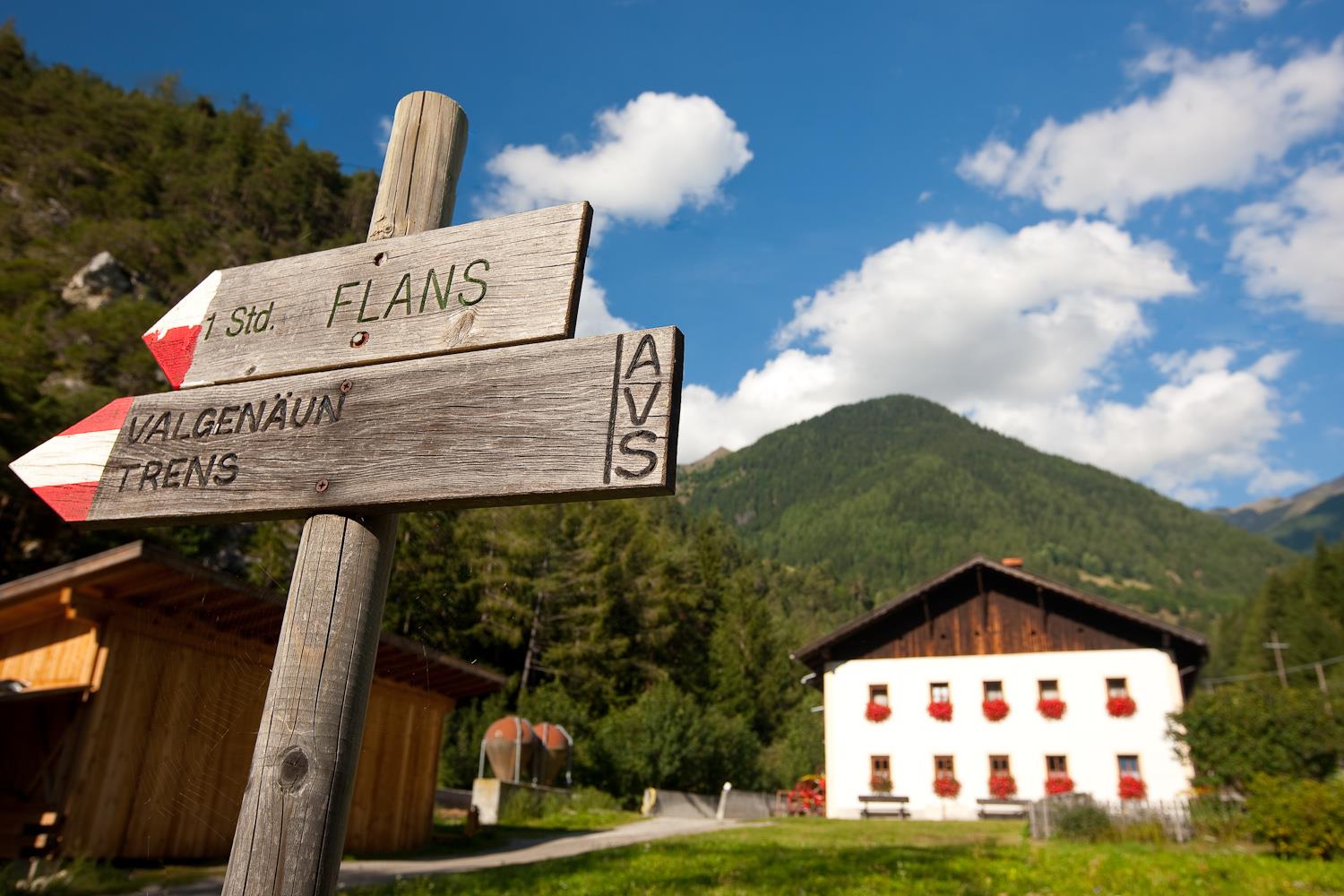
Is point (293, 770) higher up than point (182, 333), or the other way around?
point (182, 333)

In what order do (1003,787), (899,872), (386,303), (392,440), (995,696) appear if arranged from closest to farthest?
(392,440)
(386,303)
(899,872)
(1003,787)
(995,696)

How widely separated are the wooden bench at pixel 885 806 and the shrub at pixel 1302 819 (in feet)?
53.8

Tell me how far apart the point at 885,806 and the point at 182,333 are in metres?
30.2

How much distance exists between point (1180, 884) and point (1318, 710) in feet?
46.3

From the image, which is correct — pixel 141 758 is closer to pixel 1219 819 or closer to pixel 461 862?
pixel 461 862

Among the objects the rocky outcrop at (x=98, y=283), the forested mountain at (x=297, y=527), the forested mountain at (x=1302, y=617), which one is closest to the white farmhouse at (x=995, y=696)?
the forested mountain at (x=297, y=527)

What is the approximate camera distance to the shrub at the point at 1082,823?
16.7 metres

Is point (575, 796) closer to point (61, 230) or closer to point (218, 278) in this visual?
point (218, 278)

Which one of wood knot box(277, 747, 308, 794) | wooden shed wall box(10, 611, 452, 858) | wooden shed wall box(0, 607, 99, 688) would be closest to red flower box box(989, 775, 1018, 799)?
wooden shed wall box(10, 611, 452, 858)

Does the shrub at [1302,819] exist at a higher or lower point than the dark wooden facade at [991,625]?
lower

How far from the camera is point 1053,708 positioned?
2823 cm

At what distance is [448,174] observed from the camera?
259 centimetres

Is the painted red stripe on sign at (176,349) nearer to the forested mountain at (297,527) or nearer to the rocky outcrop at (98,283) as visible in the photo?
the forested mountain at (297,527)

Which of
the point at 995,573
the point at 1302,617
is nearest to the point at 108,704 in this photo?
the point at 995,573
